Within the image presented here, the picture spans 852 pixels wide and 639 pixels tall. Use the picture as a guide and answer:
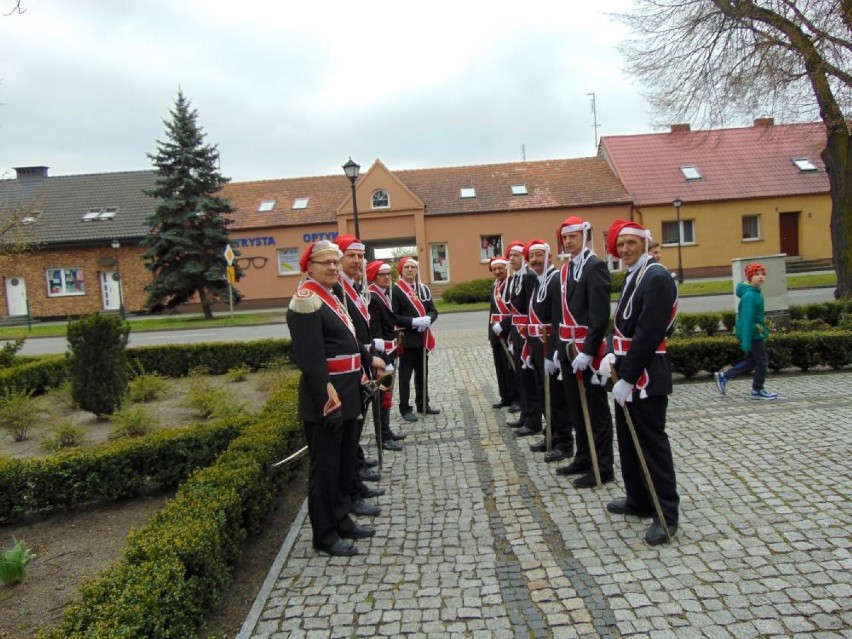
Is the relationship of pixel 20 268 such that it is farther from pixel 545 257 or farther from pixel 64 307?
pixel 545 257

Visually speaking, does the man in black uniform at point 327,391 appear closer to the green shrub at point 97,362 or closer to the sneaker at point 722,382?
the sneaker at point 722,382

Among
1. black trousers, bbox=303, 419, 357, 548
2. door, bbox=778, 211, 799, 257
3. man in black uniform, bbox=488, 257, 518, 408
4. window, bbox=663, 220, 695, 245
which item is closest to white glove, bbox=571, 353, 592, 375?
black trousers, bbox=303, 419, 357, 548

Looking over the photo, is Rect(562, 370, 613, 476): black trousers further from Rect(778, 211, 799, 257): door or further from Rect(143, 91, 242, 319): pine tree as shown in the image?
Rect(778, 211, 799, 257): door

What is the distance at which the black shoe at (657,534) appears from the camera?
166 inches

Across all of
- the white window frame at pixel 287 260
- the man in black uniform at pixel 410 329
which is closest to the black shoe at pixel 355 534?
the man in black uniform at pixel 410 329

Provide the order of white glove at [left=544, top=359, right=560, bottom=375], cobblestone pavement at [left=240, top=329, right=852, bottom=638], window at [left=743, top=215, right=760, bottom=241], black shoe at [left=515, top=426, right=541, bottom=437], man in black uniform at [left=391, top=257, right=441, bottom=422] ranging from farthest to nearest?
1. window at [left=743, top=215, right=760, bottom=241]
2. man in black uniform at [left=391, top=257, right=441, bottom=422]
3. black shoe at [left=515, top=426, right=541, bottom=437]
4. white glove at [left=544, top=359, right=560, bottom=375]
5. cobblestone pavement at [left=240, top=329, right=852, bottom=638]

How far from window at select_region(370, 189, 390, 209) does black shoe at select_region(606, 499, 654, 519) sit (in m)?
26.1

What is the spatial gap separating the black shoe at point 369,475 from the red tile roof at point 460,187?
80.9 feet

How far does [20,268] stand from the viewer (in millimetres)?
30609

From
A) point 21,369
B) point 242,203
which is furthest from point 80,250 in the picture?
point 21,369

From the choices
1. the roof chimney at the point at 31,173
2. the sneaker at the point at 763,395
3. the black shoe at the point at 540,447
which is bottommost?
the black shoe at the point at 540,447

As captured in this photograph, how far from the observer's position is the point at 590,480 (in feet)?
17.7

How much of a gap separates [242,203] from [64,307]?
10.3 metres

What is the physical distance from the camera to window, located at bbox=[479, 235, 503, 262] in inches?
1183
